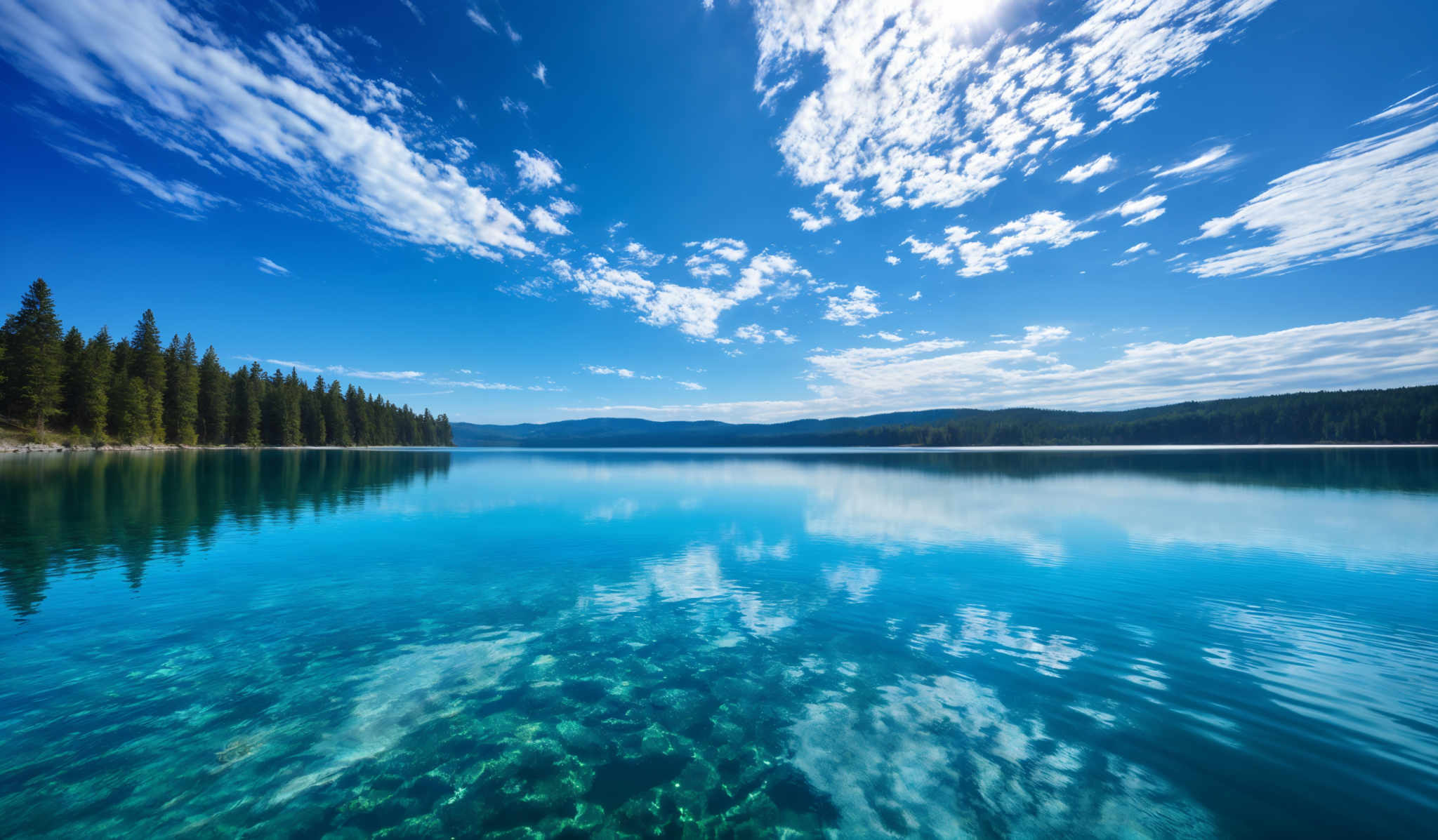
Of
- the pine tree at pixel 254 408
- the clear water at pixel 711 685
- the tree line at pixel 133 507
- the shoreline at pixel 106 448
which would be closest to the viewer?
the clear water at pixel 711 685

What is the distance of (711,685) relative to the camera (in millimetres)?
8586

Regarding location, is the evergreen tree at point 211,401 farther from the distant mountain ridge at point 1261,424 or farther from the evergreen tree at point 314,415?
the distant mountain ridge at point 1261,424

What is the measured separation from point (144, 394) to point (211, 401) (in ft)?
58.8

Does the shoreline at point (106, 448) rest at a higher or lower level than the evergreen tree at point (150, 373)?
lower

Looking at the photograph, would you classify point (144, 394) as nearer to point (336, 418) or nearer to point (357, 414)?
point (336, 418)

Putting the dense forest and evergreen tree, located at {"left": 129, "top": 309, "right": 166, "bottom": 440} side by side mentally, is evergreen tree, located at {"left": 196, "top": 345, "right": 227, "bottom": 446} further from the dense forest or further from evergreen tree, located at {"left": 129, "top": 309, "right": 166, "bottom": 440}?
evergreen tree, located at {"left": 129, "top": 309, "right": 166, "bottom": 440}

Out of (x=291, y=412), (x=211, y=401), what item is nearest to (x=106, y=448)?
(x=211, y=401)

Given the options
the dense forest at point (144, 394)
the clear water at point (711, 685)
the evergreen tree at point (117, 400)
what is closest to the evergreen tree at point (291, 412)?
the dense forest at point (144, 394)

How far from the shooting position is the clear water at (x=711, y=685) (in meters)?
5.60

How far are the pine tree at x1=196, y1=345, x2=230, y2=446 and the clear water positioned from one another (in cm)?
9541

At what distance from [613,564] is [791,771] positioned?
1158 centimetres

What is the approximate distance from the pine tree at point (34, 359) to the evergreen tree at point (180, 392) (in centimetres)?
1783

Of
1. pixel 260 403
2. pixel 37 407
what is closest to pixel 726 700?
pixel 37 407

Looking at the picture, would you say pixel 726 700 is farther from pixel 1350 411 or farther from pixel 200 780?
pixel 1350 411
